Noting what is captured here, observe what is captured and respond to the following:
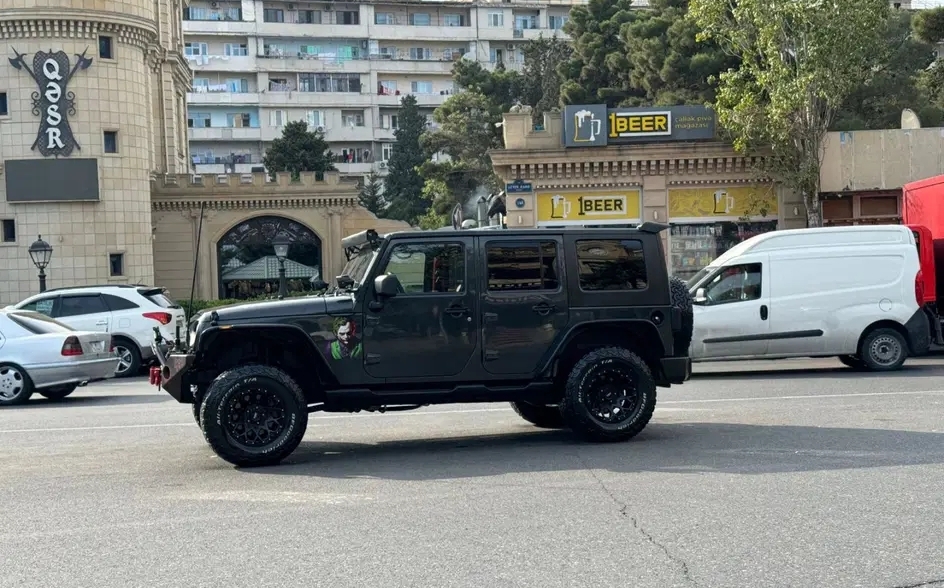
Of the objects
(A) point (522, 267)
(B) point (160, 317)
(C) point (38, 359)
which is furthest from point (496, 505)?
(B) point (160, 317)

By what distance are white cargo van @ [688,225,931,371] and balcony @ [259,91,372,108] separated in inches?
2721

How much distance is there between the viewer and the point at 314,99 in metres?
83.6

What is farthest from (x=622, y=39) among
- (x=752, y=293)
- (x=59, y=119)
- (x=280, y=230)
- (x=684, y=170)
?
(x=752, y=293)

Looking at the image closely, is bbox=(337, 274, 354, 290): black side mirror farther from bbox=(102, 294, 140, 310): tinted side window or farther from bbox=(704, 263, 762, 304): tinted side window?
bbox=(102, 294, 140, 310): tinted side window

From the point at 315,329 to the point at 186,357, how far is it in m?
1.06

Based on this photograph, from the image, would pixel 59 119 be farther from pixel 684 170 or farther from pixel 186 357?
pixel 186 357

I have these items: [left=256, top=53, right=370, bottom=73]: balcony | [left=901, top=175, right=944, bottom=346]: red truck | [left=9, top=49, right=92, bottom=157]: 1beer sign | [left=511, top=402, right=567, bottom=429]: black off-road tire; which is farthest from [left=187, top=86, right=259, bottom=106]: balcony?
[left=511, top=402, right=567, bottom=429]: black off-road tire

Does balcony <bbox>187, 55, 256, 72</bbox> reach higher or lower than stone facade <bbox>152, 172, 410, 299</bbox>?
higher

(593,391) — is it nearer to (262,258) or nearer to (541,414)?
(541,414)

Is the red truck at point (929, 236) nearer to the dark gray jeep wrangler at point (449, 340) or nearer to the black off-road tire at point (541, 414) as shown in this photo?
the black off-road tire at point (541, 414)

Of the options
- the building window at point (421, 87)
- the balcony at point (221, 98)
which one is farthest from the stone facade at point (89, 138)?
the building window at point (421, 87)

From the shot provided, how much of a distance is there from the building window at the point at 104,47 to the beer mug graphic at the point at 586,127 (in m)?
18.5

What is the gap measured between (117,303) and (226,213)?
80.8ft

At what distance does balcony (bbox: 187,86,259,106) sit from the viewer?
81.6m
